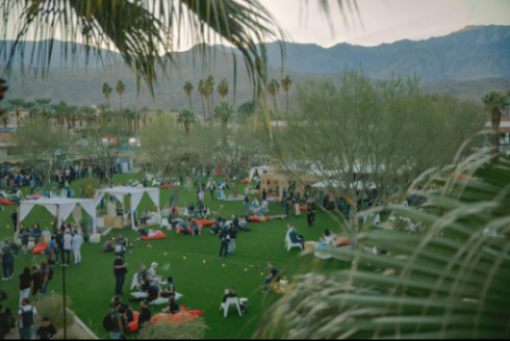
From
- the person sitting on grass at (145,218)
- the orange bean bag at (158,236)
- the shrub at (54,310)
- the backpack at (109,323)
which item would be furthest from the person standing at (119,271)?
the person sitting on grass at (145,218)

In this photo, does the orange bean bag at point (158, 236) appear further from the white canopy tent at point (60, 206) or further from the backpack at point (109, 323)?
the backpack at point (109, 323)

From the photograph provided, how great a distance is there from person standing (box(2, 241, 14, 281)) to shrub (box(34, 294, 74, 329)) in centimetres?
462

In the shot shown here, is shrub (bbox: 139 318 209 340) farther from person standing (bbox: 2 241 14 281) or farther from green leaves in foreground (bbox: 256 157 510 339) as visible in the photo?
person standing (bbox: 2 241 14 281)

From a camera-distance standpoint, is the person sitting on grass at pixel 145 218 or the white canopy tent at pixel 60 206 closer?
the white canopy tent at pixel 60 206

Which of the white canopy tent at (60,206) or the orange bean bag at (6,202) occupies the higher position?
the white canopy tent at (60,206)

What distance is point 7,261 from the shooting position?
1413 centimetres

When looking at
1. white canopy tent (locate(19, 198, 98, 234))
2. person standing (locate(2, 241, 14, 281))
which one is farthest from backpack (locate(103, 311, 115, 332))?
white canopy tent (locate(19, 198, 98, 234))

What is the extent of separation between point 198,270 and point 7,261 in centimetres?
587

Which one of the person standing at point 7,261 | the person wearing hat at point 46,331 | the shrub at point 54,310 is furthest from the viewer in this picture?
the person standing at point 7,261

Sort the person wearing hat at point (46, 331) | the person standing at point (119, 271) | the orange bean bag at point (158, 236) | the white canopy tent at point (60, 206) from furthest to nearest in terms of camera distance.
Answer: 1. the orange bean bag at point (158, 236)
2. the white canopy tent at point (60, 206)
3. the person standing at point (119, 271)
4. the person wearing hat at point (46, 331)

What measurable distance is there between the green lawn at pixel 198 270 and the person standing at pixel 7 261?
0.51 meters

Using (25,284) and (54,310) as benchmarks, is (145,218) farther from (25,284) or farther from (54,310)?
(54,310)

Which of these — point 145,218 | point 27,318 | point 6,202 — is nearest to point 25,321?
point 27,318

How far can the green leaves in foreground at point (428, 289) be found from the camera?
5.39ft
